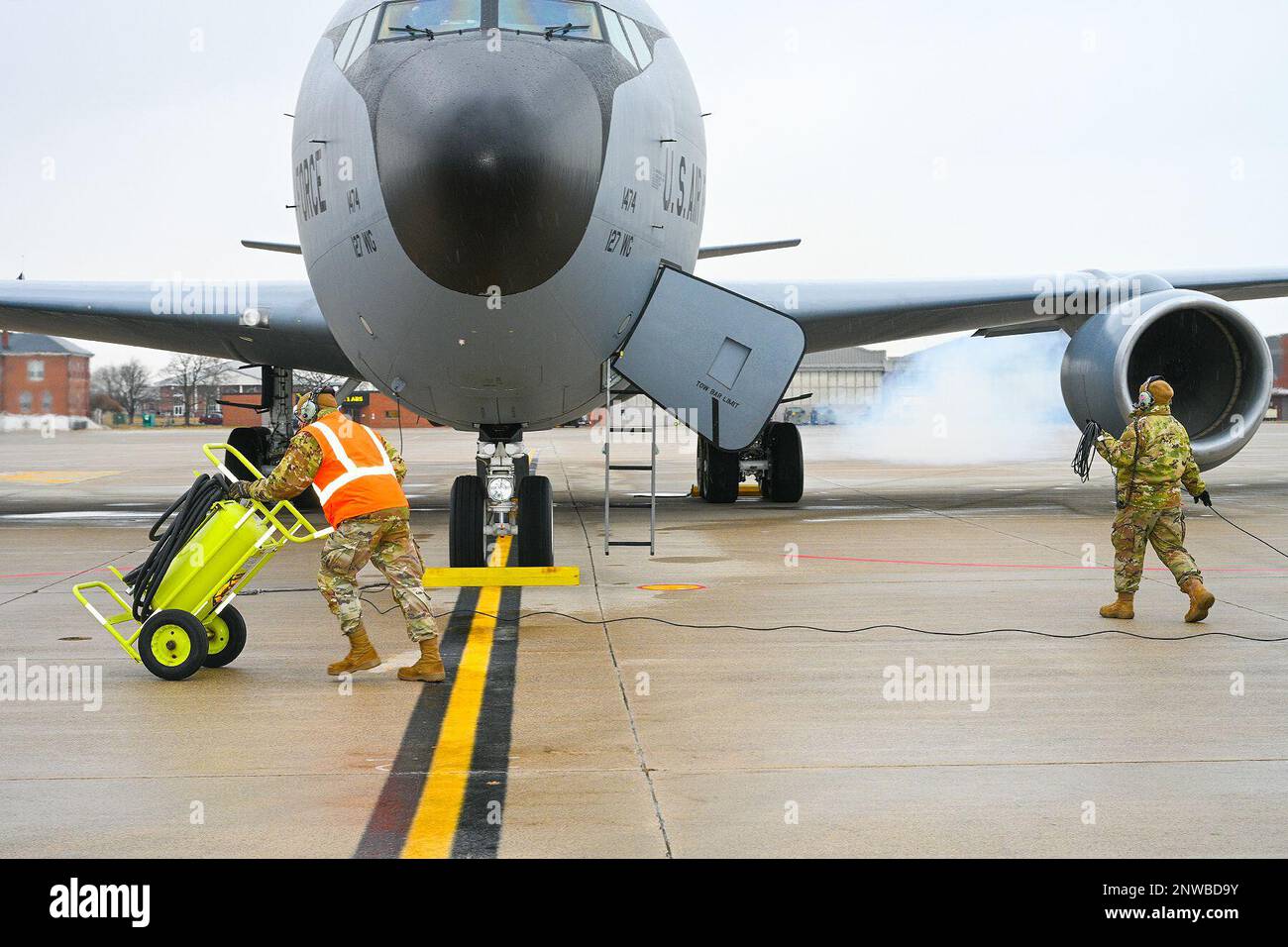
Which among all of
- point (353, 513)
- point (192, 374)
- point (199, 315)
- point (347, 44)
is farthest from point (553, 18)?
point (192, 374)

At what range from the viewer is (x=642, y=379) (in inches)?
369

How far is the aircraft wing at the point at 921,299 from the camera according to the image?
48.8ft

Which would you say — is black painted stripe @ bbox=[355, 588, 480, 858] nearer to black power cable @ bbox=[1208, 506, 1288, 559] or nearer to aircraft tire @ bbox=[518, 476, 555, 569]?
aircraft tire @ bbox=[518, 476, 555, 569]

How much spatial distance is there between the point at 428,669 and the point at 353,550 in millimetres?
752

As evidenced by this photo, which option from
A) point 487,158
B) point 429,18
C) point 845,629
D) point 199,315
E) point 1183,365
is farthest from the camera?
point 1183,365

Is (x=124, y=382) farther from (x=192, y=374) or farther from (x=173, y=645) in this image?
(x=173, y=645)

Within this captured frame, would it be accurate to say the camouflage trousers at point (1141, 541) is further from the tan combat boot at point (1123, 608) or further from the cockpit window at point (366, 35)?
the cockpit window at point (366, 35)

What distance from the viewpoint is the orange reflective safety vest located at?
671 centimetres

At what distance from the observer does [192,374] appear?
331ft

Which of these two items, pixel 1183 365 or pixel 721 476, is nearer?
pixel 1183 365

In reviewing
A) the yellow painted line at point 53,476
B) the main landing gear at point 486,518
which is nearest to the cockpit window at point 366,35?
the main landing gear at point 486,518

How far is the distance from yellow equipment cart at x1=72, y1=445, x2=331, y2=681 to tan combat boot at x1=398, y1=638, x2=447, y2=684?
2.63 ft

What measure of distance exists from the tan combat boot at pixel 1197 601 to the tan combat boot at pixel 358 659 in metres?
4.70
